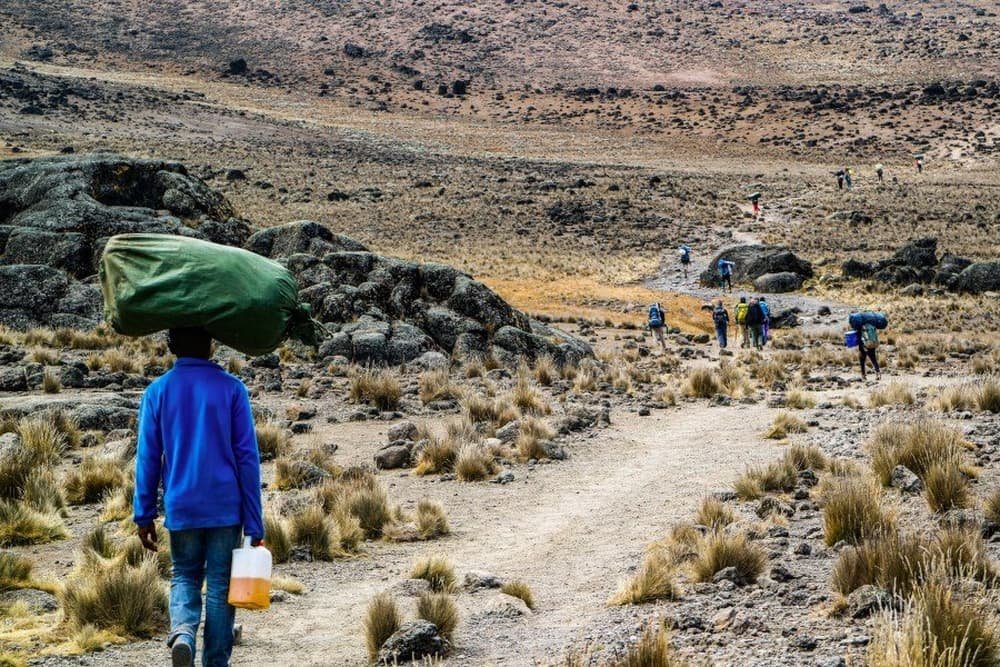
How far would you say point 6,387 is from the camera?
50.9 ft

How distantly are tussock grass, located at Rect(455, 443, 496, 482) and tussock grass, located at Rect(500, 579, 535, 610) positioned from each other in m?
4.90

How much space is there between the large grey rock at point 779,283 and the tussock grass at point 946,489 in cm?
3916

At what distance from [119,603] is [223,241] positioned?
62.8ft

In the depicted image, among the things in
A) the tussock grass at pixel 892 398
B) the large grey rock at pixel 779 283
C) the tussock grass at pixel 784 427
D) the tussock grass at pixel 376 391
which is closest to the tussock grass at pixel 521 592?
the tussock grass at pixel 784 427

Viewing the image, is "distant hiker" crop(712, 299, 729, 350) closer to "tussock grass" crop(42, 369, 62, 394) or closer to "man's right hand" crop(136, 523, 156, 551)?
"tussock grass" crop(42, 369, 62, 394)

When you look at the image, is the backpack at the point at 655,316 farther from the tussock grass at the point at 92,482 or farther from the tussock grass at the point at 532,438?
the tussock grass at the point at 92,482

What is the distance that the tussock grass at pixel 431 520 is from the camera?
927 cm

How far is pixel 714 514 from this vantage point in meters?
8.30

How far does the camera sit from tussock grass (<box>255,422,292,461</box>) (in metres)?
12.6

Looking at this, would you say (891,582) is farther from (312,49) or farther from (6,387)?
(312,49)

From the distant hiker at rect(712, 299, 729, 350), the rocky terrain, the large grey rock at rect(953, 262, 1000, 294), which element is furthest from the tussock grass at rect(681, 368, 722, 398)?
the large grey rock at rect(953, 262, 1000, 294)

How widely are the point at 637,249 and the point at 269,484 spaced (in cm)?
4868

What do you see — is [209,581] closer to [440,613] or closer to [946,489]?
[440,613]

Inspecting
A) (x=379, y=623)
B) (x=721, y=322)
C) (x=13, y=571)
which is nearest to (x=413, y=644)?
(x=379, y=623)
